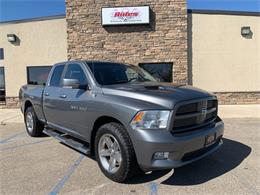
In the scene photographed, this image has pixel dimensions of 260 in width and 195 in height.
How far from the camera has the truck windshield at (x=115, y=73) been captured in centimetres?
475

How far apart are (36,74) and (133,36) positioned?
18.7 ft

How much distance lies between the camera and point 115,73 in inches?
198

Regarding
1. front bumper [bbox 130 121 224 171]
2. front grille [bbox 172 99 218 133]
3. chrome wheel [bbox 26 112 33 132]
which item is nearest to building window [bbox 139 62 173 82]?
chrome wheel [bbox 26 112 33 132]

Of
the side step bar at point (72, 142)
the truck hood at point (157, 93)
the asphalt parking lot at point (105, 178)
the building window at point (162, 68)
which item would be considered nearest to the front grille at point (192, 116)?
the truck hood at point (157, 93)

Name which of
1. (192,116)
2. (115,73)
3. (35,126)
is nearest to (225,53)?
(115,73)

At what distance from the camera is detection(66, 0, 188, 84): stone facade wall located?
1303cm

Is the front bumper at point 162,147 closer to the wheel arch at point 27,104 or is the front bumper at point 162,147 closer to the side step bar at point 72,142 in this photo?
the side step bar at point 72,142

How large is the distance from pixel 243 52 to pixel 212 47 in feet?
5.29

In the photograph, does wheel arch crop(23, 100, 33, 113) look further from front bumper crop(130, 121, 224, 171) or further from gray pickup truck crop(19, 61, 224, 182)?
front bumper crop(130, 121, 224, 171)

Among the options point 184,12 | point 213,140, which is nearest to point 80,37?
point 184,12

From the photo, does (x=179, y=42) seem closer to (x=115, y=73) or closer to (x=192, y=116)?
(x=115, y=73)

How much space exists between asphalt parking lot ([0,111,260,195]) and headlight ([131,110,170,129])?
0.94m

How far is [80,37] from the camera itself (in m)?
13.5

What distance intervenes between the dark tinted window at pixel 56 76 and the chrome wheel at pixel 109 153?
2142 mm
